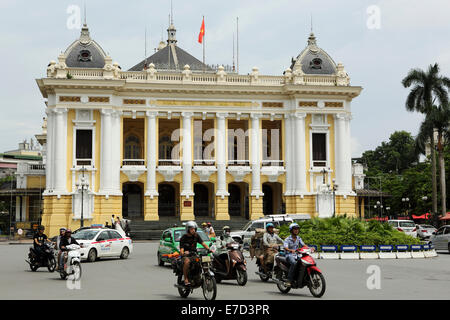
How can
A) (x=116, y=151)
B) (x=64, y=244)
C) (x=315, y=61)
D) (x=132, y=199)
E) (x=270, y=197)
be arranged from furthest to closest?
1. (x=270, y=197)
2. (x=315, y=61)
3. (x=132, y=199)
4. (x=116, y=151)
5. (x=64, y=244)

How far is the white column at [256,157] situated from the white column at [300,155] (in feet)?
9.64

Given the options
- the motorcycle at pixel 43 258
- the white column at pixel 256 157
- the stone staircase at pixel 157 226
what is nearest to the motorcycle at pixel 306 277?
the motorcycle at pixel 43 258

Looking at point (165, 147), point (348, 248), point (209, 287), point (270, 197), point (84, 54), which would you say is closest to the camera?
point (209, 287)

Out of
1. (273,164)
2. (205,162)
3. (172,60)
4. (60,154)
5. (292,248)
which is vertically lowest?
(292,248)

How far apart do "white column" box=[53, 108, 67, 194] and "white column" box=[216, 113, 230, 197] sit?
11742 millimetres

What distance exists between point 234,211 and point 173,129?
8.97 meters

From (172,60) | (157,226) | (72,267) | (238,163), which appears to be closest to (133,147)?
(238,163)

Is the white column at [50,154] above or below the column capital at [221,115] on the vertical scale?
below

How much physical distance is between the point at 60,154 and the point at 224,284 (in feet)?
105

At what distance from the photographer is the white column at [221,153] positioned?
155 ft

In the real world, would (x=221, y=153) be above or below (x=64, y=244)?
above

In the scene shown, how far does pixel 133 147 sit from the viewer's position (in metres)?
52.6

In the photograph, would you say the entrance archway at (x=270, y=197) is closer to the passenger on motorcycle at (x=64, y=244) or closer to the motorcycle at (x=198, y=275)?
the passenger on motorcycle at (x=64, y=244)

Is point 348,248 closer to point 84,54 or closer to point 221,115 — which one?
point 221,115
